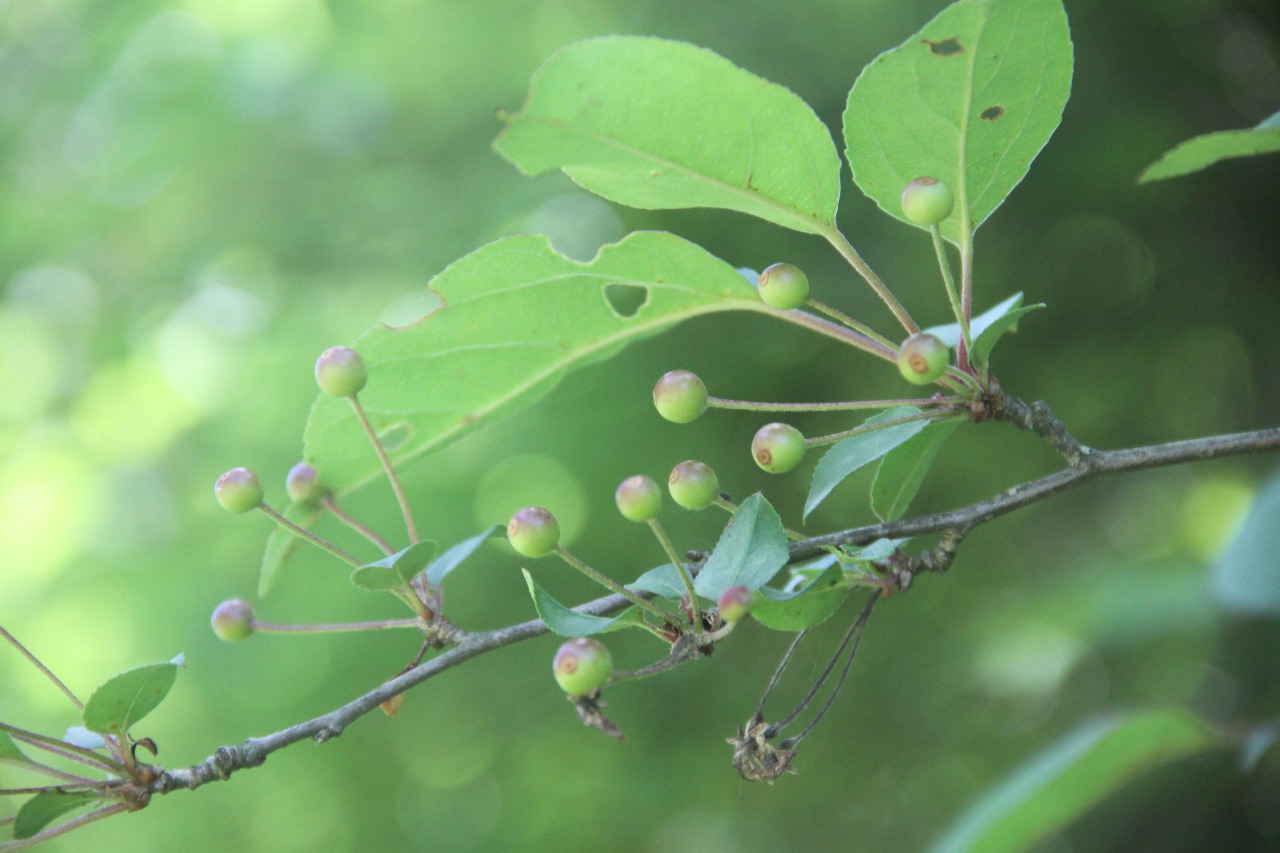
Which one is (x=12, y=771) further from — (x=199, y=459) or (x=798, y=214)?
(x=798, y=214)

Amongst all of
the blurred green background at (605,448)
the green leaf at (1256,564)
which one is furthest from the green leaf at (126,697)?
the blurred green background at (605,448)

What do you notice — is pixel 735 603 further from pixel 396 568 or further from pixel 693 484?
pixel 396 568

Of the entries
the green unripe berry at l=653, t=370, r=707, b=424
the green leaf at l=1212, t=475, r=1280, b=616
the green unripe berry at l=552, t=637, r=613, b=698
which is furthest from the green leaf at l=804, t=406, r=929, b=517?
the green leaf at l=1212, t=475, r=1280, b=616

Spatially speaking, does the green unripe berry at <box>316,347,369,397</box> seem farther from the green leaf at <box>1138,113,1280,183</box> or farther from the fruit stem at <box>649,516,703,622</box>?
the green leaf at <box>1138,113,1280,183</box>

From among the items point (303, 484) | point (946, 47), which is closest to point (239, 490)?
point (303, 484)

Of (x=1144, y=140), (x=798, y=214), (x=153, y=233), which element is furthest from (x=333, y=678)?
(x=1144, y=140)

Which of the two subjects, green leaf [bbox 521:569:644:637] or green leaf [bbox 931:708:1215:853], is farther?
green leaf [bbox 931:708:1215:853]
